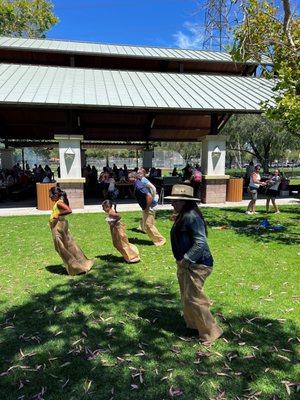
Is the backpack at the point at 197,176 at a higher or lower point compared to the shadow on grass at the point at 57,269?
higher

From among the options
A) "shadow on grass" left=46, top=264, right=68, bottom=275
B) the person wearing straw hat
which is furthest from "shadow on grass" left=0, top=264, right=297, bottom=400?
"shadow on grass" left=46, top=264, right=68, bottom=275

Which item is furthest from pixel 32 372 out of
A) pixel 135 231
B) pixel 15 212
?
pixel 15 212

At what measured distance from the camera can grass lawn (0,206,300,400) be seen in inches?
139

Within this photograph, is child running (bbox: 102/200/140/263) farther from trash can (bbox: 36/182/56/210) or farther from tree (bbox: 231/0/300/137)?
trash can (bbox: 36/182/56/210)

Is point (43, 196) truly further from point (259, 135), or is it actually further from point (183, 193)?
point (259, 135)

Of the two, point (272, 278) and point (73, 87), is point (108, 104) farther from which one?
point (272, 278)

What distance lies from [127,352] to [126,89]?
510 inches

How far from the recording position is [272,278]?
639 cm

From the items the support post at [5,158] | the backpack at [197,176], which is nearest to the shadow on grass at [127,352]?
the backpack at [197,176]

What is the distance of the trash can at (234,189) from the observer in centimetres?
Result: 1562

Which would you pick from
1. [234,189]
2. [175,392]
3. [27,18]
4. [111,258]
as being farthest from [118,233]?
[27,18]

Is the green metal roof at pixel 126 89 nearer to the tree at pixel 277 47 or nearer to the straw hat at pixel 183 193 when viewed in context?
the tree at pixel 277 47

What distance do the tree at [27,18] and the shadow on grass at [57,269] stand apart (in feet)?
117

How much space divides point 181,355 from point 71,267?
3.16 m
